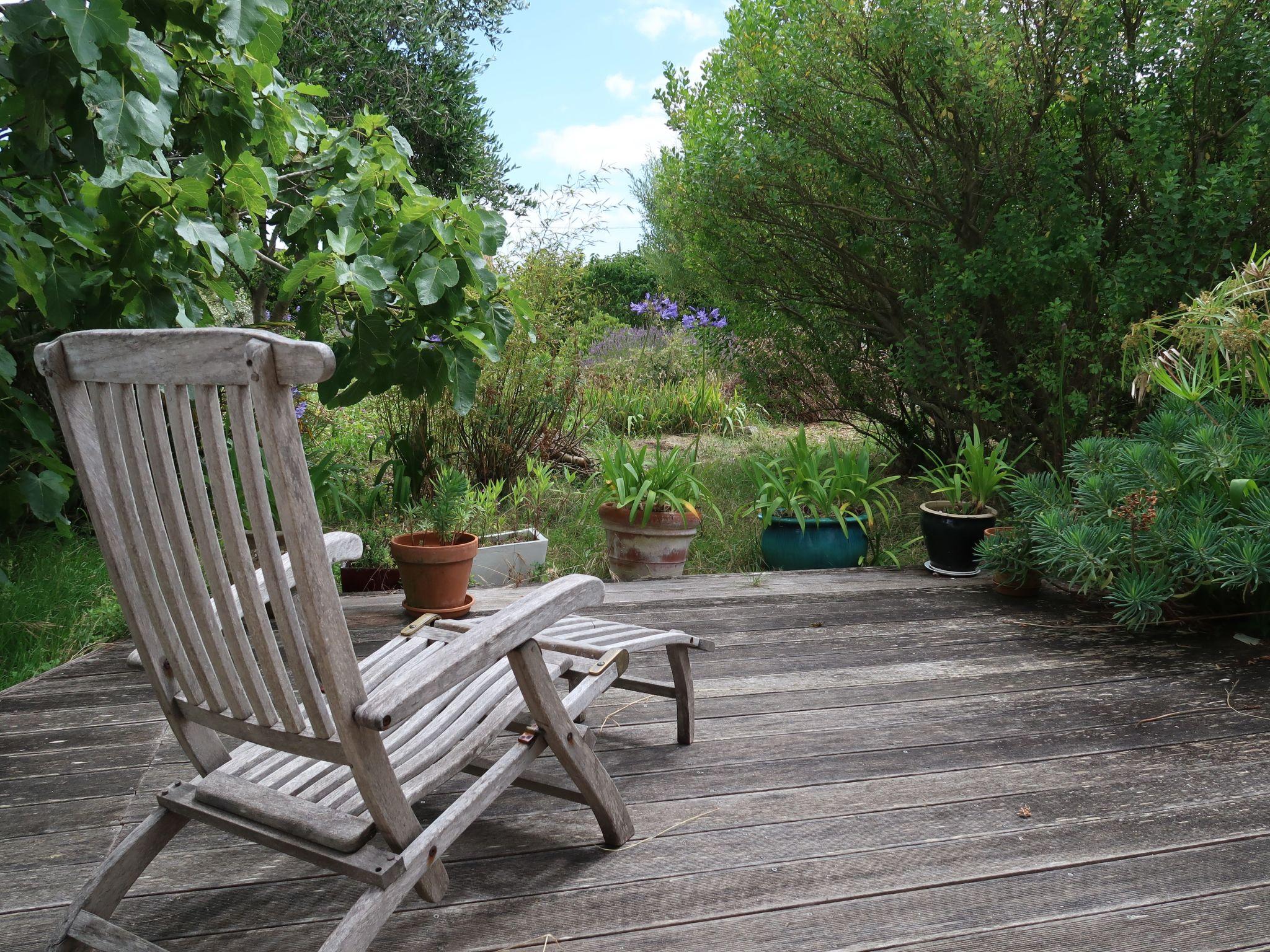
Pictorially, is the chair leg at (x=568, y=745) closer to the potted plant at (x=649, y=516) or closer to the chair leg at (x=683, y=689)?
Answer: the chair leg at (x=683, y=689)

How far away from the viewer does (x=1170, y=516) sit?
3074 mm

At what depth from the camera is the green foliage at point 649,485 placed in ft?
13.4

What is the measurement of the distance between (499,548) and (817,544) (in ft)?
4.89

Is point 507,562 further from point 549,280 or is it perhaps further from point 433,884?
point 433,884

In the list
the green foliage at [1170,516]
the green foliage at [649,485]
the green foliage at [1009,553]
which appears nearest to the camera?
the green foliage at [1170,516]

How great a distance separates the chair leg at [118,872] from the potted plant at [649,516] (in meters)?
2.60

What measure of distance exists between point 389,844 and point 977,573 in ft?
10.7

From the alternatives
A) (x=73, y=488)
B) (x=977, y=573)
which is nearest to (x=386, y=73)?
(x=73, y=488)

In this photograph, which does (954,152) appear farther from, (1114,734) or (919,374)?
(1114,734)

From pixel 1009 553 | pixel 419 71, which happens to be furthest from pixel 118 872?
pixel 419 71

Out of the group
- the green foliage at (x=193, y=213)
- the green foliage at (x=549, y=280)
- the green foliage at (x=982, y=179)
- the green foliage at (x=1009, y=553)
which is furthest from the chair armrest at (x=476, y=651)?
the green foliage at (x=549, y=280)

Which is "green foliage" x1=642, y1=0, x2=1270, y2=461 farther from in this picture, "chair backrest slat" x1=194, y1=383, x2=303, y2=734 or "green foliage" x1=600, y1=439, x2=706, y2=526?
"chair backrest slat" x1=194, y1=383, x2=303, y2=734

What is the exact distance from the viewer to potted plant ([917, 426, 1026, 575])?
13.1 feet

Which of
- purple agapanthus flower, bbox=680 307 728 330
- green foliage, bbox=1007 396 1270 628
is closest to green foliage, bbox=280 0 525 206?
purple agapanthus flower, bbox=680 307 728 330
